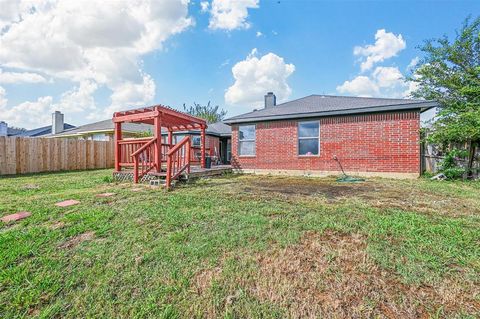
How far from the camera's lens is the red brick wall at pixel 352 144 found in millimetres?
7691

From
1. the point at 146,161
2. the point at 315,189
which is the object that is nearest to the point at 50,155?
the point at 146,161

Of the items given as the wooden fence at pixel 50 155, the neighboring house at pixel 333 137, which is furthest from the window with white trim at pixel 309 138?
the wooden fence at pixel 50 155

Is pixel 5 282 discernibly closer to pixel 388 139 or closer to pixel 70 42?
pixel 388 139

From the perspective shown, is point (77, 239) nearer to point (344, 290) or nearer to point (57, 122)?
point (344, 290)

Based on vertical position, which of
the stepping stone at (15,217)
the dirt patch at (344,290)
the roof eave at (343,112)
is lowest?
the dirt patch at (344,290)

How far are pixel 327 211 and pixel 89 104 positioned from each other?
2078 centimetres

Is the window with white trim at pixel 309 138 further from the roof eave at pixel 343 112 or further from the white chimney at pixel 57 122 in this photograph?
the white chimney at pixel 57 122

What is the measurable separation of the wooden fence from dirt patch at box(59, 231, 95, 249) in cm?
1113

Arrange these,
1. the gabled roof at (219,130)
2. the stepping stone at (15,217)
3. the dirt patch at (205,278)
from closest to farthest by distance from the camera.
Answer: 1. the dirt patch at (205,278)
2. the stepping stone at (15,217)
3. the gabled roof at (219,130)

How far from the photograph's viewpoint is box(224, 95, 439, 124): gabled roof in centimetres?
754

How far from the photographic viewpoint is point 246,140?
34.6ft

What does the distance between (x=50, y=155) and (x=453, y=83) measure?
1864cm

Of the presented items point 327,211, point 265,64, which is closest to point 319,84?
point 265,64

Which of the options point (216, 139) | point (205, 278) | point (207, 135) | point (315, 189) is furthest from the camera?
point (216, 139)
